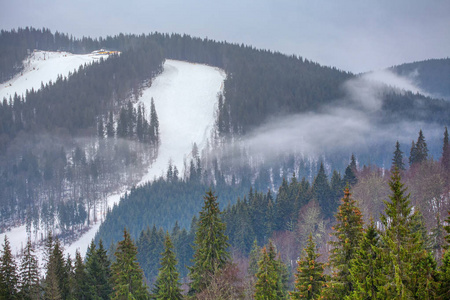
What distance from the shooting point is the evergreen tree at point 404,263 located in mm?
15953

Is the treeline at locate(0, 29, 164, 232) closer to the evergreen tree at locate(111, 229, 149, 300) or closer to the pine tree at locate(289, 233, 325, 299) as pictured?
the evergreen tree at locate(111, 229, 149, 300)

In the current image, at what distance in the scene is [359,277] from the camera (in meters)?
19.3

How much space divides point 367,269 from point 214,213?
1306cm

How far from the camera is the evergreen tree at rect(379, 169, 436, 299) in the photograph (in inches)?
628

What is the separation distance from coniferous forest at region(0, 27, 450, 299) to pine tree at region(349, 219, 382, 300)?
0.07m

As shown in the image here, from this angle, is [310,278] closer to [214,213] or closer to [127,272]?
[214,213]

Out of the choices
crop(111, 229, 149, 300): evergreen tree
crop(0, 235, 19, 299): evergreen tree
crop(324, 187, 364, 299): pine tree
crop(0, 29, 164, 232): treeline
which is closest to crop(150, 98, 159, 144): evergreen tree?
crop(0, 29, 164, 232): treeline

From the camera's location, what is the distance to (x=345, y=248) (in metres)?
21.4

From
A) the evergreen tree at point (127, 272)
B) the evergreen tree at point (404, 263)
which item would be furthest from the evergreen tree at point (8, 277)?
the evergreen tree at point (404, 263)

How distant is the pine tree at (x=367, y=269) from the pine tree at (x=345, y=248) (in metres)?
1.31

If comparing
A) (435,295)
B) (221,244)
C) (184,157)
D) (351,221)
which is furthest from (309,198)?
(184,157)

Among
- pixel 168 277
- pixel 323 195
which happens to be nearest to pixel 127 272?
pixel 168 277

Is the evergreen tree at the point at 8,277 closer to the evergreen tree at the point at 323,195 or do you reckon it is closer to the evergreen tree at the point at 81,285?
the evergreen tree at the point at 81,285

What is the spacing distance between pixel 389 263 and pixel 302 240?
5439 cm
